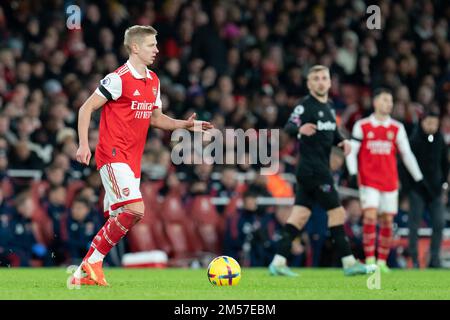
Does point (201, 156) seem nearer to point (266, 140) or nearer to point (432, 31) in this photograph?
point (266, 140)

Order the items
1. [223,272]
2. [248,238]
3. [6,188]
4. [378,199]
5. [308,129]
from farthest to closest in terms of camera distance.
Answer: [248,238] < [6,188] < [378,199] < [308,129] < [223,272]

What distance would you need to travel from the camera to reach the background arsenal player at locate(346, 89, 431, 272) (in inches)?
512

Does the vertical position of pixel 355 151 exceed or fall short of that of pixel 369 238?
it exceeds it

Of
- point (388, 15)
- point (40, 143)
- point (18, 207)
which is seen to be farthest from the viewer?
point (388, 15)

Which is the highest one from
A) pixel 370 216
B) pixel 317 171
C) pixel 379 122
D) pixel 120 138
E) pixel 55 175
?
pixel 379 122

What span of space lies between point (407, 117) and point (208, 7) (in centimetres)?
450

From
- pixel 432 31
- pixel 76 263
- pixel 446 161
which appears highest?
pixel 432 31

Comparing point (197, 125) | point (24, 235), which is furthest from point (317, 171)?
point (24, 235)

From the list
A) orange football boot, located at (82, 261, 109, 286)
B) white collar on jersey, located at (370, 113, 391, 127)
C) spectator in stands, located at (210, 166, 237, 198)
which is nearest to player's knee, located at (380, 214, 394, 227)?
white collar on jersey, located at (370, 113, 391, 127)

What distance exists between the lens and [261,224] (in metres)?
15.7

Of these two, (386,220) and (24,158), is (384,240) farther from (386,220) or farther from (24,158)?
(24,158)

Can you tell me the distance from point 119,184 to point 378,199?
205 inches

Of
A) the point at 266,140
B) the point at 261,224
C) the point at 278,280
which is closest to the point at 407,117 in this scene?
the point at 266,140

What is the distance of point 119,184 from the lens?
873 centimetres
